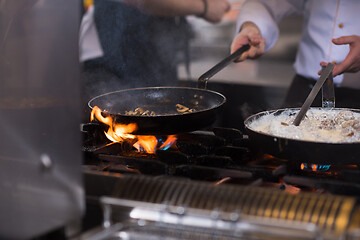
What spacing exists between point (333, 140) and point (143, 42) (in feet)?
7.62

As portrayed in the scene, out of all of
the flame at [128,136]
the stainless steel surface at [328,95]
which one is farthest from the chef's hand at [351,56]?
the flame at [128,136]

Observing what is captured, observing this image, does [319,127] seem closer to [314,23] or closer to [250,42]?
[250,42]

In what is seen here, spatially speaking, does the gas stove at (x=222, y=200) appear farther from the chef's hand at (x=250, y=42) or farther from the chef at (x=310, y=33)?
the chef at (x=310, y=33)

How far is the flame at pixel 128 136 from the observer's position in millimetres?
1583

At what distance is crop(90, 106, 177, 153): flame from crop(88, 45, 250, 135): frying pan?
0.02 m

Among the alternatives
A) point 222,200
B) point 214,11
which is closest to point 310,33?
point 214,11

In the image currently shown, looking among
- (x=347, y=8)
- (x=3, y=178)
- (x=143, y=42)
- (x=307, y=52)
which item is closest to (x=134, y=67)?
(x=143, y=42)

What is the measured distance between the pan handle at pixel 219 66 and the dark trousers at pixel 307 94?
19.4 inches

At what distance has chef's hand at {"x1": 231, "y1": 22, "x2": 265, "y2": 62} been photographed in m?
2.18

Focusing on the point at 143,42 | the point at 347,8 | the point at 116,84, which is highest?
the point at 347,8

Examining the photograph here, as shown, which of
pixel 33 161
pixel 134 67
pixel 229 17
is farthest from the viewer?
pixel 229 17

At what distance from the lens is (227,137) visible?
1666mm

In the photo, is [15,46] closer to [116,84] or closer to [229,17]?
[116,84]

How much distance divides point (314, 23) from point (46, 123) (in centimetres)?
197
